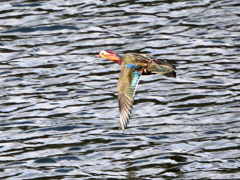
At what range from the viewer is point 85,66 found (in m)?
14.6

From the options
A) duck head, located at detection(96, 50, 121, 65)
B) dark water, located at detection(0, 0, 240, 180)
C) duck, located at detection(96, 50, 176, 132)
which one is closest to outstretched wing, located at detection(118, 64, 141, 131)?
duck, located at detection(96, 50, 176, 132)

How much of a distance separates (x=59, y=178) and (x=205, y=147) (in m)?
2.65

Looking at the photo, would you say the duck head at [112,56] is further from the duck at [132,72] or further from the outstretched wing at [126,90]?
the outstretched wing at [126,90]

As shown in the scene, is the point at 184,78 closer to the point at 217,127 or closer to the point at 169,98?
the point at 169,98

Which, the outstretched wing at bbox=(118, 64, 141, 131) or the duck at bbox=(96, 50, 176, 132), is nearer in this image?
the outstretched wing at bbox=(118, 64, 141, 131)

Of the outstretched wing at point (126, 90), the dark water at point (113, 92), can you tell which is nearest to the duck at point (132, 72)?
the outstretched wing at point (126, 90)

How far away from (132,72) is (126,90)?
1.90 ft

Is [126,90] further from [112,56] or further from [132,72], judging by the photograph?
[112,56]

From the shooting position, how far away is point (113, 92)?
43.7 ft

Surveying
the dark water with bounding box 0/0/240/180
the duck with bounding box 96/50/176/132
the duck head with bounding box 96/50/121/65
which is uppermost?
the duck head with bounding box 96/50/121/65

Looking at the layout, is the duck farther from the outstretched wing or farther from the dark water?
the dark water

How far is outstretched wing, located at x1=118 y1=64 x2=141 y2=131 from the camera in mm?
9609

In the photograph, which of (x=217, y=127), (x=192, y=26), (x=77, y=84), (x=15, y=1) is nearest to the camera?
(x=217, y=127)

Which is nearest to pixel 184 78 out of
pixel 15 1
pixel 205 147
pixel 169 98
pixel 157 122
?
pixel 169 98
